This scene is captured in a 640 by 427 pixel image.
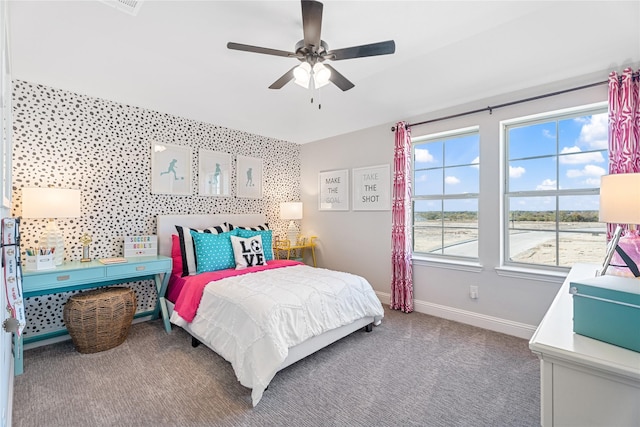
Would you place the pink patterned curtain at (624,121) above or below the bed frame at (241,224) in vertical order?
above

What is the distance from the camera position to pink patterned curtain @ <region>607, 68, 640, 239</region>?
227cm

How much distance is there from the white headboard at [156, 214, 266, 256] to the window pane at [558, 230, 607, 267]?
3683mm

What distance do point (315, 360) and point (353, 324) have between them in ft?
1.70

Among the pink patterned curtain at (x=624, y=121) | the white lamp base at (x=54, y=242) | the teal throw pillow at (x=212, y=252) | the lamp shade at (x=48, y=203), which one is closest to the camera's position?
the pink patterned curtain at (x=624, y=121)

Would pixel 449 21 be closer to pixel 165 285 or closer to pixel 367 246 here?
pixel 367 246

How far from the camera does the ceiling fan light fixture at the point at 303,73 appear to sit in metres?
2.05

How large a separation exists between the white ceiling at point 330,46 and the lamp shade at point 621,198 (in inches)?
50.1

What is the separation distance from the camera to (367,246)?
13.4 ft

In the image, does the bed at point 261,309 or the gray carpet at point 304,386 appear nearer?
the gray carpet at point 304,386

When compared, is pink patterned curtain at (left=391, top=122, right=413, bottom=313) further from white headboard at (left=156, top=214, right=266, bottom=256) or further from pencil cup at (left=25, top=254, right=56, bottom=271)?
pencil cup at (left=25, top=254, right=56, bottom=271)

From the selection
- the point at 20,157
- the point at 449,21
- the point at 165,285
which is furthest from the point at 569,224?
the point at 20,157

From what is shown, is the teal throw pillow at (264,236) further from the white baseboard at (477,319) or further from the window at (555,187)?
the window at (555,187)

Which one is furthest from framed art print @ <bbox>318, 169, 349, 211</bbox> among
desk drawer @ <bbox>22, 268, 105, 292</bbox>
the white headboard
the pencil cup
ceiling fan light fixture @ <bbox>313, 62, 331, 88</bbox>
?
the pencil cup

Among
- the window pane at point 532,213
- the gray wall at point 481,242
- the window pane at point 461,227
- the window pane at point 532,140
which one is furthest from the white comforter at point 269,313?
the window pane at point 532,140
